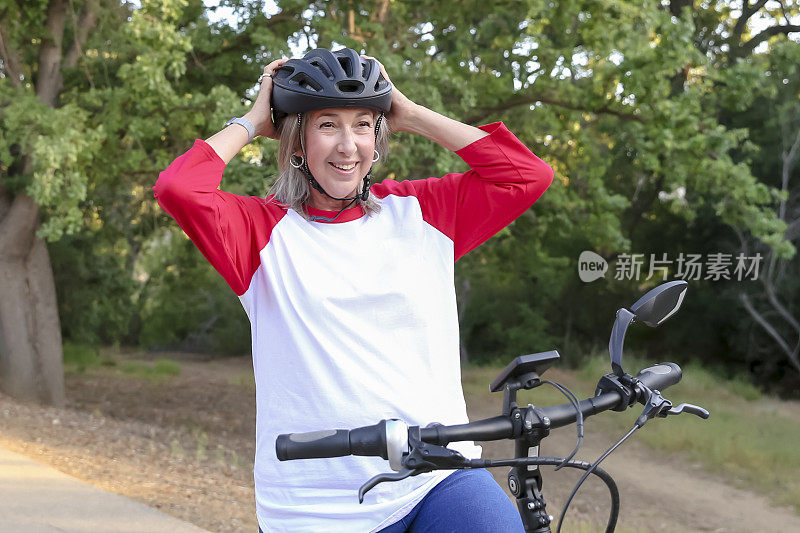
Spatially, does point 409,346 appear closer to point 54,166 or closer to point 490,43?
point 54,166

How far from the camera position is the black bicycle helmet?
2.29 metres

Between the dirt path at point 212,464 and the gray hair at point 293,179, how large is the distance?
380cm

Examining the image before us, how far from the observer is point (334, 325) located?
81.8 inches

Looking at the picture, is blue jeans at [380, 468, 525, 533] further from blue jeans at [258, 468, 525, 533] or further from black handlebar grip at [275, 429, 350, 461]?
black handlebar grip at [275, 429, 350, 461]

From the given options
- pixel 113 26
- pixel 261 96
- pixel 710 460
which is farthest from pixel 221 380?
pixel 261 96

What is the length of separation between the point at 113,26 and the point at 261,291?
11728mm

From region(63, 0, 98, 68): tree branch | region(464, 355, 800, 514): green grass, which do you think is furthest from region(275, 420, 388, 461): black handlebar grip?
region(63, 0, 98, 68): tree branch

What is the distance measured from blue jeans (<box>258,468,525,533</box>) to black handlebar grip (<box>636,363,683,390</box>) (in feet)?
1.33

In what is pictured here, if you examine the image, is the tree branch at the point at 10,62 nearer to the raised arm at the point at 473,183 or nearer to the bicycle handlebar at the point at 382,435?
the raised arm at the point at 473,183

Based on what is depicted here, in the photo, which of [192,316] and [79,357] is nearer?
[79,357]

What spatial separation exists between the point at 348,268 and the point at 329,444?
704 mm

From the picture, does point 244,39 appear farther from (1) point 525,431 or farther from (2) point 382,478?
(2) point 382,478

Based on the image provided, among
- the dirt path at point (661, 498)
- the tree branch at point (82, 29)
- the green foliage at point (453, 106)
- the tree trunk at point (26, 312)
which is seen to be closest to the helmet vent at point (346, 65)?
the dirt path at point (661, 498)

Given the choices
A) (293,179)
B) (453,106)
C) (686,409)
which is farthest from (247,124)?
(453,106)
